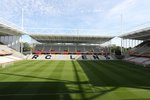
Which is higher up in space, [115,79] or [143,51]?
[143,51]

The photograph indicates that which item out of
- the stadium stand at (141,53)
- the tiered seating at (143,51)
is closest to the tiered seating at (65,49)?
the tiered seating at (143,51)

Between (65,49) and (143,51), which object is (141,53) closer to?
(143,51)

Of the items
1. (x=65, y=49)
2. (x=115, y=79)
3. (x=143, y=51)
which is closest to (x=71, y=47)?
(x=65, y=49)

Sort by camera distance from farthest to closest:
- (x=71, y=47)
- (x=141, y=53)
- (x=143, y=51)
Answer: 1. (x=71, y=47)
2. (x=143, y=51)
3. (x=141, y=53)

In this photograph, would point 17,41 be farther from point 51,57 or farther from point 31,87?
point 31,87

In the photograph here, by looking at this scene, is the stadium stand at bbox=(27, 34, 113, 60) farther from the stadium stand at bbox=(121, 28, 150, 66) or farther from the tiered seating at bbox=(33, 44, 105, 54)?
the stadium stand at bbox=(121, 28, 150, 66)

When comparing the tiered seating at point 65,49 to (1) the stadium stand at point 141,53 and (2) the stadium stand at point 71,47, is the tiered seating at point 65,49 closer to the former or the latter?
(2) the stadium stand at point 71,47

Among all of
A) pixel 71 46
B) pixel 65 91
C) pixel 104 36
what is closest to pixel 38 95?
pixel 65 91

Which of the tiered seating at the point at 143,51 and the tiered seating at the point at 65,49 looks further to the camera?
the tiered seating at the point at 65,49

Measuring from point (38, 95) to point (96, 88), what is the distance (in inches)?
169

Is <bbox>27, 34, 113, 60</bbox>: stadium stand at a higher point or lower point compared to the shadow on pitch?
higher

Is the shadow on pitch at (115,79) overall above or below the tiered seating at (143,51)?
below

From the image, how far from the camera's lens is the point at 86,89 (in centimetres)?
1210

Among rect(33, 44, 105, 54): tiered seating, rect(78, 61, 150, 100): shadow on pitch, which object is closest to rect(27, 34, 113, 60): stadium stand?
rect(33, 44, 105, 54): tiered seating
